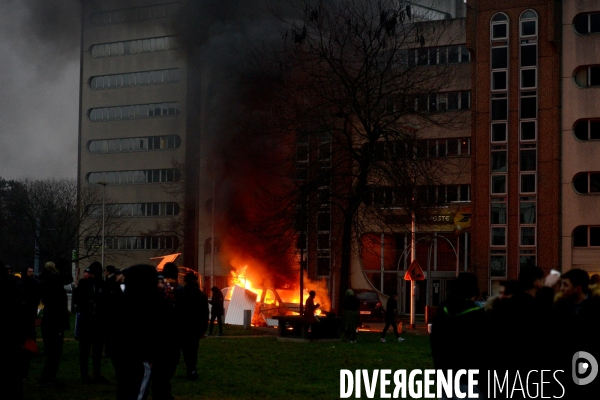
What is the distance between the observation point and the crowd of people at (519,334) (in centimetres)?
713

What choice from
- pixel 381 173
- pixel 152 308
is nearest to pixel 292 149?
pixel 381 173

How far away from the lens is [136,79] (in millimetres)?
71625

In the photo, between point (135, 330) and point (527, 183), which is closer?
point (135, 330)

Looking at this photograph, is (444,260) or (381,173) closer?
(381,173)

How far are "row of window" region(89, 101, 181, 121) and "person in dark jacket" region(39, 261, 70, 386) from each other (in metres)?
56.3

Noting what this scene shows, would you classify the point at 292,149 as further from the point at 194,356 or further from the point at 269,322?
the point at 194,356

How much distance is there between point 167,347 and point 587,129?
135 feet

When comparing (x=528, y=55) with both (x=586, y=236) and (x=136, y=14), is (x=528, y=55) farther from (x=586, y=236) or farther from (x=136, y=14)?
(x=136, y=14)

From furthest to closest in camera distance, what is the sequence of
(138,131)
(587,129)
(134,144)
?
(134,144)
(138,131)
(587,129)

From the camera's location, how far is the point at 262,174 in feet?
136

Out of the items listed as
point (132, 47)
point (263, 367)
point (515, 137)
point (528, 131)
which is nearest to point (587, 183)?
point (528, 131)

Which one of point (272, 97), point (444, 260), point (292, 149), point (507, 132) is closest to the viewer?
point (292, 149)

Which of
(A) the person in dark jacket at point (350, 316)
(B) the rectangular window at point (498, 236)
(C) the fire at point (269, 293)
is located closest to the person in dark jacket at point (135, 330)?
(A) the person in dark jacket at point (350, 316)

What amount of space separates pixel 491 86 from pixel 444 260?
10585 mm
